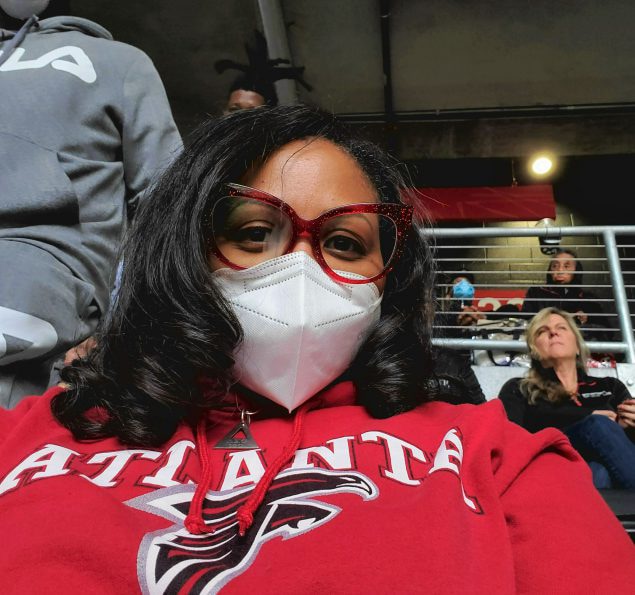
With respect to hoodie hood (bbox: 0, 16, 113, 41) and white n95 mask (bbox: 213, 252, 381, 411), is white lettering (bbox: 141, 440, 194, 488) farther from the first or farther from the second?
hoodie hood (bbox: 0, 16, 113, 41)

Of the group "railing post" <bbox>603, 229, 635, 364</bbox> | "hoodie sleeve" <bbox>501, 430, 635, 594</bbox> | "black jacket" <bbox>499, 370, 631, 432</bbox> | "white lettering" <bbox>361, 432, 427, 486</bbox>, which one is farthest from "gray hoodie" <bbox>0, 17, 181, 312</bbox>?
"railing post" <bbox>603, 229, 635, 364</bbox>

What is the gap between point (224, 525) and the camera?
2.43ft

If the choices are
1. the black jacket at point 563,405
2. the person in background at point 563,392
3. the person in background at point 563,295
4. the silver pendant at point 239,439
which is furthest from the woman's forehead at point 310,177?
the person in background at point 563,295

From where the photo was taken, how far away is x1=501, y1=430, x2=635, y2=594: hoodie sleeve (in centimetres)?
70

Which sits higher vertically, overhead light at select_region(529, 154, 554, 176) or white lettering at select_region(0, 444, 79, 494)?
overhead light at select_region(529, 154, 554, 176)

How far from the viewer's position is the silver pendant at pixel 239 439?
909mm

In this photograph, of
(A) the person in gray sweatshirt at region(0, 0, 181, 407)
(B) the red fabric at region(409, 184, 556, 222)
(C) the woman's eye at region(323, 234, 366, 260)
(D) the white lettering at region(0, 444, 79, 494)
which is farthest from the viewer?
(B) the red fabric at region(409, 184, 556, 222)

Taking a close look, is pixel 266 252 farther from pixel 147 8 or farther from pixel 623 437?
pixel 147 8

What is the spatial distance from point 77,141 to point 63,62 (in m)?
0.26

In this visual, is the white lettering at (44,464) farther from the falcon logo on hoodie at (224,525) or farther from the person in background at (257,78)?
the person in background at (257,78)

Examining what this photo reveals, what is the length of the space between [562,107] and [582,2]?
6.11 feet

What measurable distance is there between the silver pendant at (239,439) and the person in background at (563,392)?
6.86 feet

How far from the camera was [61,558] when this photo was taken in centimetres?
62

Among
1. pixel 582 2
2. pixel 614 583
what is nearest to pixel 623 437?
pixel 614 583
